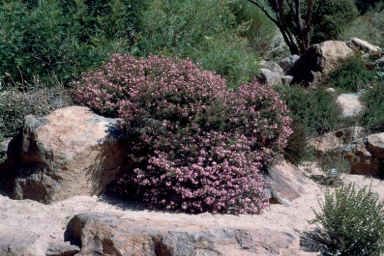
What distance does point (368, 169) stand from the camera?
25.7ft

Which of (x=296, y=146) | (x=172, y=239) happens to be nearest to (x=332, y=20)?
(x=296, y=146)

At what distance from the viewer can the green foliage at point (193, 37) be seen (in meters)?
8.31

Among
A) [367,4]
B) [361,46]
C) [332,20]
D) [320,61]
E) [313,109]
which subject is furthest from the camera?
[367,4]

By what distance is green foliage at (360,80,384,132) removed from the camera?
8.51 metres

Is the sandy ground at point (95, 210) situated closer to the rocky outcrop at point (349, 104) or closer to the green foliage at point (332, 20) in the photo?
the rocky outcrop at point (349, 104)

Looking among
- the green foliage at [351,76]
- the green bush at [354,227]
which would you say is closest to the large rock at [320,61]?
the green foliage at [351,76]

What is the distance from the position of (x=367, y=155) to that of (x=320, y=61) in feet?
12.0

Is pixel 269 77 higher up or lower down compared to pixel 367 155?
lower down

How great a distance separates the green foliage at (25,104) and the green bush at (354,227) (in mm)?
3526

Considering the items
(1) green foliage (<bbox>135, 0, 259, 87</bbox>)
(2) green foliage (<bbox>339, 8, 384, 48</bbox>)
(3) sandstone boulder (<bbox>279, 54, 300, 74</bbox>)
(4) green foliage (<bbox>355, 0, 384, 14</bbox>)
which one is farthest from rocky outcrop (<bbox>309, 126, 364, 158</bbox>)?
(4) green foliage (<bbox>355, 0, 384, 14</bbox>)

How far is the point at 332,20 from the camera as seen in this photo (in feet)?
54.6

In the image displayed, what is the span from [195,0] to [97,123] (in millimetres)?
3545

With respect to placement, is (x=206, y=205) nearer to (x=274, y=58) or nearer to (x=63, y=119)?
(x=63, y=119)

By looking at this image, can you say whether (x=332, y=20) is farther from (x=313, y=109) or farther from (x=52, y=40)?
(x=52, y=40)
